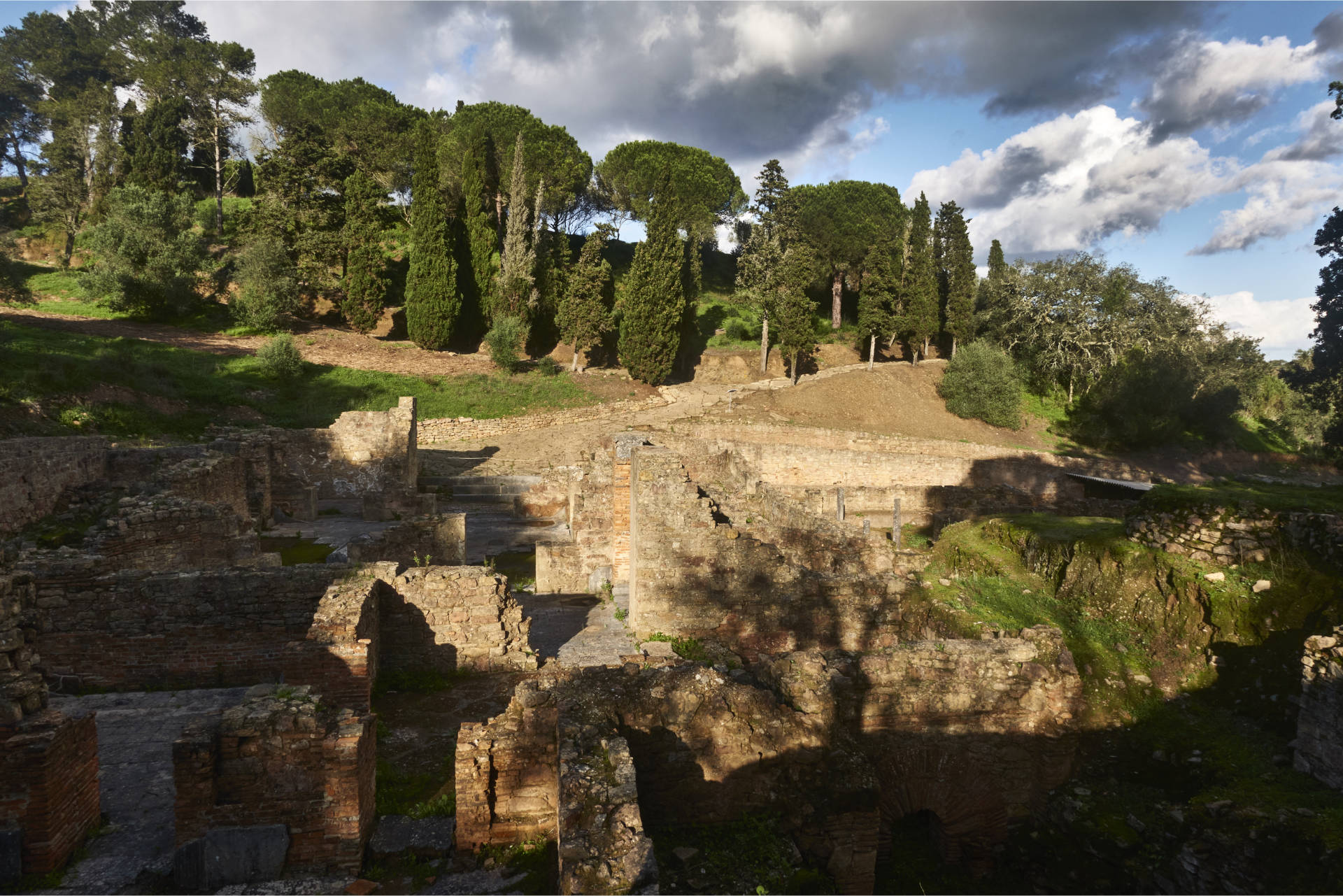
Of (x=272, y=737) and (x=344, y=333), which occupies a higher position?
(x=344, y=333)

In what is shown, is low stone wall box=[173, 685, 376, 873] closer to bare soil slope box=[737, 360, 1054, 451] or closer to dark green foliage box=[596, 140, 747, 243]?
bare soil slope box=[737, 360, 1054, 451]

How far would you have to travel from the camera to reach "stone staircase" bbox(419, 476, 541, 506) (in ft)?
79.0

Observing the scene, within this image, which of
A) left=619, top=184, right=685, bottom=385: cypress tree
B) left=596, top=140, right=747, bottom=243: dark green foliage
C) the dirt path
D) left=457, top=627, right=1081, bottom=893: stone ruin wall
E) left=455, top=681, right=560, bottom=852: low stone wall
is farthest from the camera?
left=596, top=140, right=747, bottom=243: dark green foliage

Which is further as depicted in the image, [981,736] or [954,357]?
[954,357]

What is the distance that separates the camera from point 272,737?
4.91m

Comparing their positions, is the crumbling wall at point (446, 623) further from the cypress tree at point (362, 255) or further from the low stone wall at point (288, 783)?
the cypress tree at point (362, 255)

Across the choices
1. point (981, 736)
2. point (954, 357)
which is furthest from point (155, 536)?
point (954, 357)

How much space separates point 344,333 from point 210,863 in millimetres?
37965

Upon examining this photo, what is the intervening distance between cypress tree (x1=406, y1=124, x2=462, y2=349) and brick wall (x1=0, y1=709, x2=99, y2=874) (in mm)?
36258

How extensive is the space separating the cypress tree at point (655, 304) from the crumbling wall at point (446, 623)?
3297cm

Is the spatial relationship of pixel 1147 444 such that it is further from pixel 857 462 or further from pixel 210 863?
pixel 210 863

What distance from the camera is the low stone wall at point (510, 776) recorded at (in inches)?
203

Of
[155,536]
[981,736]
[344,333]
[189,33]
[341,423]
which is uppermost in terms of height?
[189,33]

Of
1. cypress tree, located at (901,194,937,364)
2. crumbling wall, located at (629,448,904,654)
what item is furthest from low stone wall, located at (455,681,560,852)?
cypress tree, located at (901,194,937,364)
